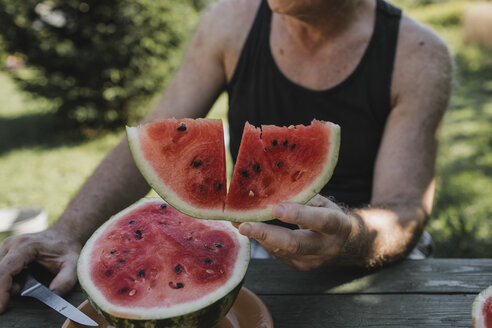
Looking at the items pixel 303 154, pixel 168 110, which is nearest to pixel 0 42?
pixel 168 110

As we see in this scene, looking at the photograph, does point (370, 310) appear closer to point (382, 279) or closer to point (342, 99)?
point (382, 279)

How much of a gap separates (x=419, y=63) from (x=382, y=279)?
126 cm

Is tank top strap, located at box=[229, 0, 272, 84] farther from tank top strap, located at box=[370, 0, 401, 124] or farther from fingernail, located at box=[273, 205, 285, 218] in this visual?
fingernail, located at box=[273, 205, 285, 218]

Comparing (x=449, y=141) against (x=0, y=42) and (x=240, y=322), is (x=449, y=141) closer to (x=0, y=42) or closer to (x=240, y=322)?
(x=240, y=322)

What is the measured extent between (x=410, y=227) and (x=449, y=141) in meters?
5.35

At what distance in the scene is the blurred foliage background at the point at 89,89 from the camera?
581cm

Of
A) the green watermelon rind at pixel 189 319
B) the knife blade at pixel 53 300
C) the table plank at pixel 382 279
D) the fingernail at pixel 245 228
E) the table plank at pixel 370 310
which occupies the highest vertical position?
the fingernail at pixel 245 228

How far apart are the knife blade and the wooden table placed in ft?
0.24

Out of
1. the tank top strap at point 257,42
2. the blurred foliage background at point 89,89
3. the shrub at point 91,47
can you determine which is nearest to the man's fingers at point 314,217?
the tank top strap at point 257,42

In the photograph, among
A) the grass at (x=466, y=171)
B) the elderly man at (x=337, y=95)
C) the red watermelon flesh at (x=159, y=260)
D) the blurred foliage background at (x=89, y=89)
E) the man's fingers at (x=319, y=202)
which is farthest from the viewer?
the blurred foliage background at (x=89, y=89)

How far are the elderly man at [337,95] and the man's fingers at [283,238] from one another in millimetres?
461

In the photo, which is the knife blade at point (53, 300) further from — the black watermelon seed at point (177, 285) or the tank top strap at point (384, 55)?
the tank top strap at point (384, 55)

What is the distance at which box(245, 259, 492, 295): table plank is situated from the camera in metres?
1.67

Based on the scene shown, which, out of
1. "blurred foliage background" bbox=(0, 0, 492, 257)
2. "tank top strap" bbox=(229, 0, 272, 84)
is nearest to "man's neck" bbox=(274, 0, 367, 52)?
"tank top strap" bbox=(229, 0, 272, 84)
